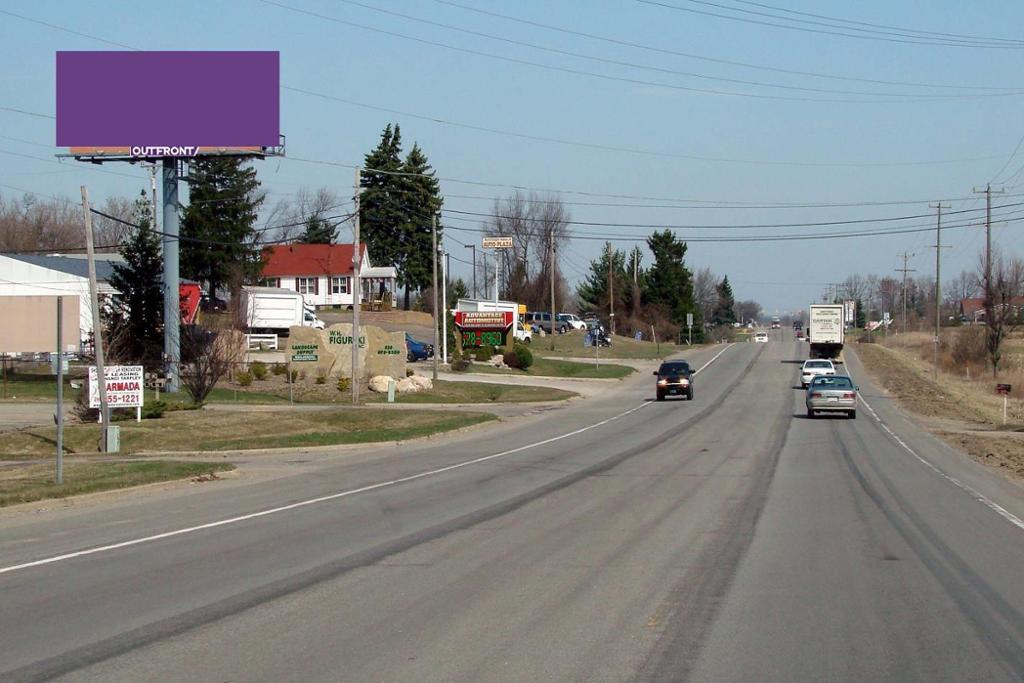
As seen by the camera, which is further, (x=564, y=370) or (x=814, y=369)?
(x=564, y=370)

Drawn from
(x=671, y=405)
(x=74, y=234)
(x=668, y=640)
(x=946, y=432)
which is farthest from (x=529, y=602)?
(x=74, y=234)

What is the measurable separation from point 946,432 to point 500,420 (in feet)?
50.8

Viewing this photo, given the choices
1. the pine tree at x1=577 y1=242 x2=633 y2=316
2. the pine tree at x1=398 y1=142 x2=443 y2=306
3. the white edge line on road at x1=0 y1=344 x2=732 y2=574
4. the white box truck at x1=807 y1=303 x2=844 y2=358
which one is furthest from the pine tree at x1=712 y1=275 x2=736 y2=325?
the white edge line on road at x1=0 y1=344 x2=732 y2=574

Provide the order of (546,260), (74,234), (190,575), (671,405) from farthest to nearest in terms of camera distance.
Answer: (546,260)
(74,234)
(671,405)
(190,575)

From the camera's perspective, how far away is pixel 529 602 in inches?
370

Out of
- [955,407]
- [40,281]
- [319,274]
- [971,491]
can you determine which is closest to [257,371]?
[40,281]

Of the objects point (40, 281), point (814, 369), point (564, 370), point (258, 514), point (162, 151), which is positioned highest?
point (162, 151)

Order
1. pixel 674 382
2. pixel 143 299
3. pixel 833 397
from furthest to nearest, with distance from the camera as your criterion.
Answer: pixel 674 382 < pixel 143 299 < pixel 833 397

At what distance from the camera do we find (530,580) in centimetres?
1039

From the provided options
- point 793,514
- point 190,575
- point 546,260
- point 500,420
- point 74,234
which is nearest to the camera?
point 190,575

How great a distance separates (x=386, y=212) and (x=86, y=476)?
8170cm

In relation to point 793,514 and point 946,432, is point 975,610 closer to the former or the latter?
point 793,514

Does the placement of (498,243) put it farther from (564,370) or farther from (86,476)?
(86,476)

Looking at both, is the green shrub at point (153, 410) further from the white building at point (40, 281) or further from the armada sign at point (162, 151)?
the white building at point (40, 281)
